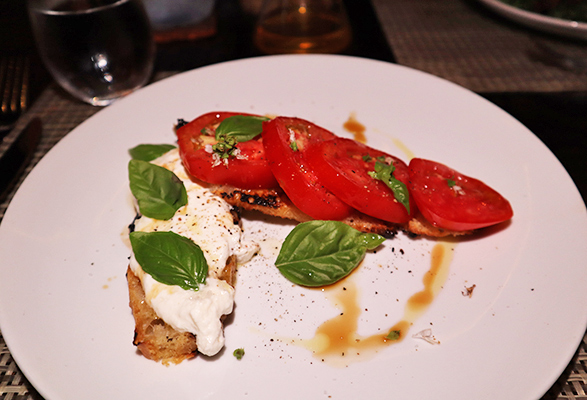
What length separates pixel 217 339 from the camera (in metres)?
1.78

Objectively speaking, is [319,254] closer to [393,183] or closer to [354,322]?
[354,322]

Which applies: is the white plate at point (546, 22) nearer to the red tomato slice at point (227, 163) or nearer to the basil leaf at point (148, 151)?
the red tomato slice at point (227, 163)

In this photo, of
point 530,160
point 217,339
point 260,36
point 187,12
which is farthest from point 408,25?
point 217,339

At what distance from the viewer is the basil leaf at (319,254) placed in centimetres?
209

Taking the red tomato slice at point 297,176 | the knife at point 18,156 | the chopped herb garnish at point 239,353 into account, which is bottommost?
the knife at point 18,156

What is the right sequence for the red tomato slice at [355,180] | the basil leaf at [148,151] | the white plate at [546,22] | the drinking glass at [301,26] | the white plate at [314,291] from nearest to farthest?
the white plate at [314,291]
the red tomato slice at [355,180]
the basil leaf at [148,151]
the white plate at [546,22]
the drinking glass at [301,26]

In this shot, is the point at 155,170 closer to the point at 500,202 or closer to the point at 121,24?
the point at 121,24

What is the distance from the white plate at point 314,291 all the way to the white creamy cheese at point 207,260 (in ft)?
0.53

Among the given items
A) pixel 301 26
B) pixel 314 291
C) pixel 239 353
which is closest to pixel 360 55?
pixel 301 26

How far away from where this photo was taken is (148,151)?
8.68 ft

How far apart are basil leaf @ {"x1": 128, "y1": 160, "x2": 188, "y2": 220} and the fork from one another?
5.41ft

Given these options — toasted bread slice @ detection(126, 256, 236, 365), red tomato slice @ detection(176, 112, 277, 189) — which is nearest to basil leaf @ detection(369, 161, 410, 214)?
red tomato slice @ detection(176, 112, 277, 189)

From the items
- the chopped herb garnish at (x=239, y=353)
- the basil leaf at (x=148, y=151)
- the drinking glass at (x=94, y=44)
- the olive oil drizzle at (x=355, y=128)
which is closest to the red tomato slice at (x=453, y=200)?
the olive oil drizzle at (x=355, y=128)

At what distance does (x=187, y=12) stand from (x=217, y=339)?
358 cm
